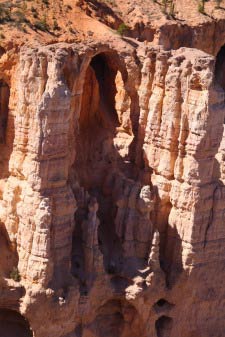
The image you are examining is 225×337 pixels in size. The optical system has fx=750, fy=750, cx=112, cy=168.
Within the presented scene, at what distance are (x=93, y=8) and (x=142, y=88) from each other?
6663 millimetres

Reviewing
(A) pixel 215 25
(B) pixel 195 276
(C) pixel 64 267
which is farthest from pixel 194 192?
(A) pixel 215 25

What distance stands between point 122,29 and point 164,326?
10981mm

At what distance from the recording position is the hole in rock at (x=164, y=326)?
24.3 metres

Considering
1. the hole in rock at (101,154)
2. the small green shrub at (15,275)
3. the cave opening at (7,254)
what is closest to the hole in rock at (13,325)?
the small green shrub at (15,275)

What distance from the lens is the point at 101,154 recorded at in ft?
80.9

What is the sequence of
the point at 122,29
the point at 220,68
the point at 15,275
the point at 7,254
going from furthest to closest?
the point at 220,68 → the point at 122,29 → the point at 7,254 → the point at 15,275

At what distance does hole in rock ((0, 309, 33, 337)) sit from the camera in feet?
74.5

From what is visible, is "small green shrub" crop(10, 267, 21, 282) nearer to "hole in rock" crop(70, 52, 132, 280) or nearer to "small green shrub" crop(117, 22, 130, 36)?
"hole in rock" crop(70, 52, 132, 280)

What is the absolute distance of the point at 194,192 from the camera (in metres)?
22.6

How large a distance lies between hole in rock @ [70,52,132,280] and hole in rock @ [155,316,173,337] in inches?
103

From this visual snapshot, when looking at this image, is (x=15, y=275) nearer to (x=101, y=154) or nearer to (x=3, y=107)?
(x=3, y=107)

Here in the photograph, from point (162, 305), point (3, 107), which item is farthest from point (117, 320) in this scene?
point (3, 107)

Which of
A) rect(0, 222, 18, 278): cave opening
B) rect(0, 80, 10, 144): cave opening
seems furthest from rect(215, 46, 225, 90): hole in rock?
rect(0, 222, 18, 278): cave opening

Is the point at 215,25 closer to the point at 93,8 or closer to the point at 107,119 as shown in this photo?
the point at 93,8
